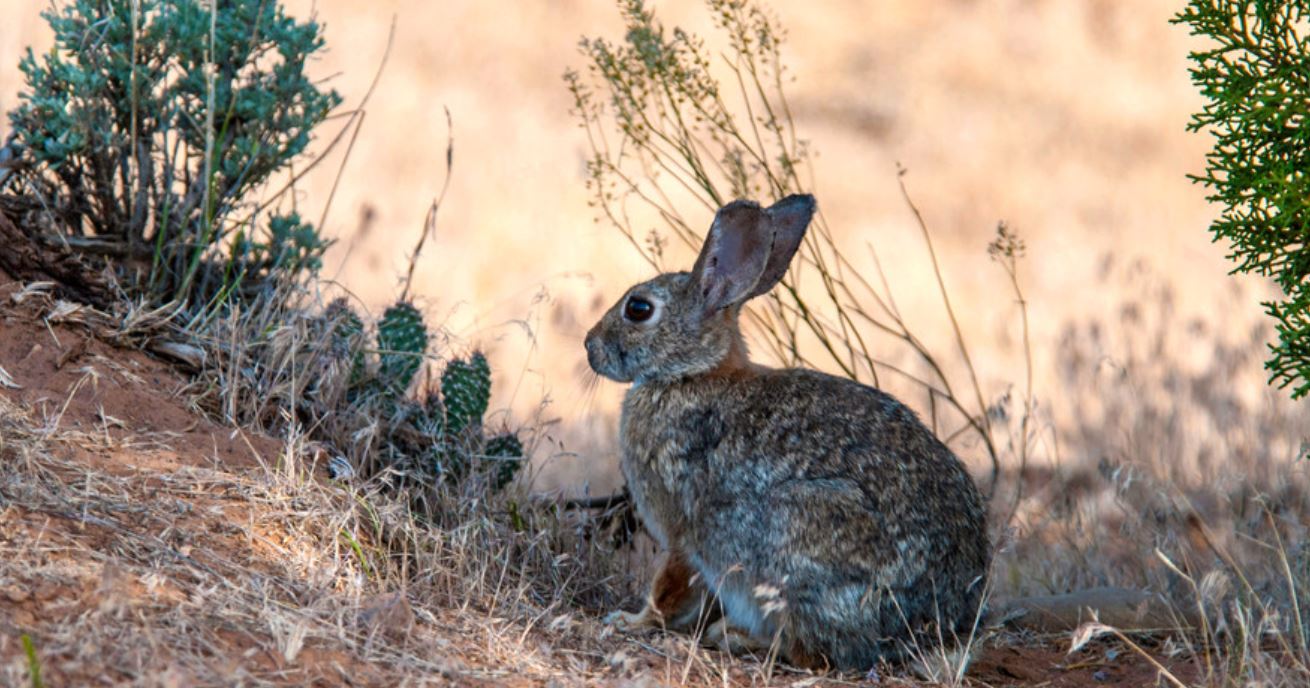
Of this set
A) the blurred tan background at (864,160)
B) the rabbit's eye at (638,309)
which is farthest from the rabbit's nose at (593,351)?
the blurred tan background at (864,160)

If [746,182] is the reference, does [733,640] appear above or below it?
below

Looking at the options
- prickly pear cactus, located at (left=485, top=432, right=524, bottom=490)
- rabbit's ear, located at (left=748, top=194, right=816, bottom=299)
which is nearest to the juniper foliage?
rabbit's ear, located at (left=748, top=194, right=816, bottom=299)

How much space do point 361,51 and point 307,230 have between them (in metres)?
6.54

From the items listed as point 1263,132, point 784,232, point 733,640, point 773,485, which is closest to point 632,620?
point 733,640

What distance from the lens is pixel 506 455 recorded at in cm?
612

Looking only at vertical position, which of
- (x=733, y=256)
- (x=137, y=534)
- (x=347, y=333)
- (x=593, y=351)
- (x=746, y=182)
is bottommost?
(x=137, y=534)

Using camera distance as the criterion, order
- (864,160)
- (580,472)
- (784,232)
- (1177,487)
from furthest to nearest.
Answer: (864,160) → (580,472) → (1177,487) → (784,232)

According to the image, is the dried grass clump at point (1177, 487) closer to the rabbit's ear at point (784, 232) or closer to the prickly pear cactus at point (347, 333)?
the rabbit's ear at point (784, 232)

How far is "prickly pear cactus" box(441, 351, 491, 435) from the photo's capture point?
6.16m

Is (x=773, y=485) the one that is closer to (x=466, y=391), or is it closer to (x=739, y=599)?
(x=739, y=599)

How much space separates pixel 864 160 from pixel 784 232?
7.50 metres

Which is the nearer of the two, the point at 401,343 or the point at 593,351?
the point at 593,351

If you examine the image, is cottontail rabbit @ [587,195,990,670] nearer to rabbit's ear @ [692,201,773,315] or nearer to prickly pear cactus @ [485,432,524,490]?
rabbit's ear @ [692,201,773,315]

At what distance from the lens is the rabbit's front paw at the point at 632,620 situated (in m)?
5.41
